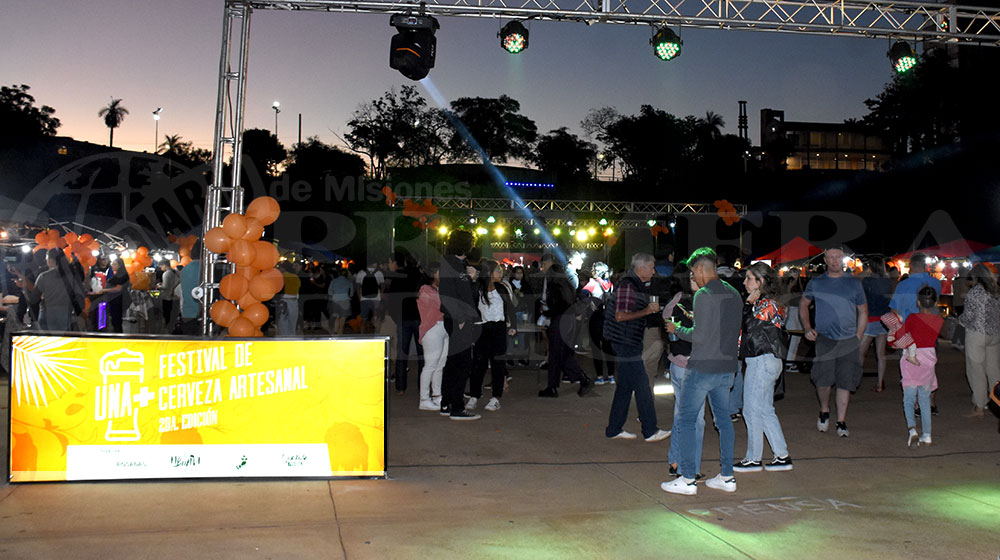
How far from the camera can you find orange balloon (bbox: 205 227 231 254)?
9469mm

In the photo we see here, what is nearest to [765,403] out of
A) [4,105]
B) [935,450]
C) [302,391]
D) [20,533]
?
[935,450]

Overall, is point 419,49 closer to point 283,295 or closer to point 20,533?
point 283,295

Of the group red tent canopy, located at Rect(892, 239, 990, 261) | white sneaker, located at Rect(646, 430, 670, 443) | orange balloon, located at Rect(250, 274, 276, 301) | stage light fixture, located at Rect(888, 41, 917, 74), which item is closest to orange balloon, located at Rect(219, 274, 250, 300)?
orange balloon, located at Rect(250, 274, 276, 301)

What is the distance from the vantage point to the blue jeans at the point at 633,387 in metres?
7.47

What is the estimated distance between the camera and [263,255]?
32.1 feet

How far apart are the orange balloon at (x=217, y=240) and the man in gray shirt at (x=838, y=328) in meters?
6.52

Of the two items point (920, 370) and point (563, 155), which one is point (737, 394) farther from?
point (563, 155)

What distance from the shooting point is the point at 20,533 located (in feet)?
15.2

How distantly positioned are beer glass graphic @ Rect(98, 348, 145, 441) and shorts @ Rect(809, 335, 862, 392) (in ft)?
20.1

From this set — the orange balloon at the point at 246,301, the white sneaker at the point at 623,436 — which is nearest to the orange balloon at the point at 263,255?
the orange balloon at the point at 246,301

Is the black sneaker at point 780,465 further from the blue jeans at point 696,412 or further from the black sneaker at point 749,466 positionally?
the blue jeans at point 696,412

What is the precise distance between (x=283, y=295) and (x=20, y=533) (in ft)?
33.5

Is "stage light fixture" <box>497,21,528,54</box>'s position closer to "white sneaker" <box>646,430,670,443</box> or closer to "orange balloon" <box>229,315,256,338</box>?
"orange balloon" <box>229,315,256,338</box>

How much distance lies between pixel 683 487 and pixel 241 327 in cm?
601
